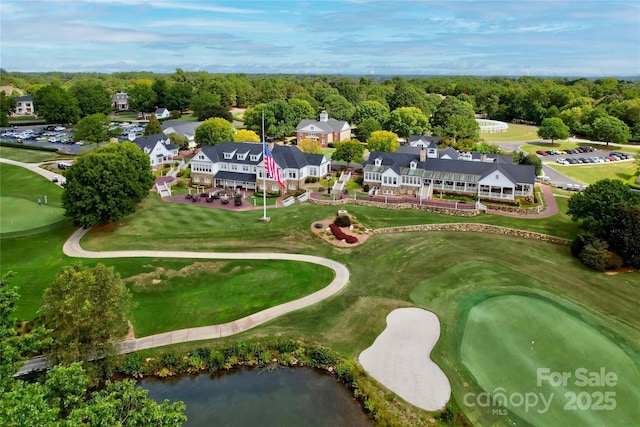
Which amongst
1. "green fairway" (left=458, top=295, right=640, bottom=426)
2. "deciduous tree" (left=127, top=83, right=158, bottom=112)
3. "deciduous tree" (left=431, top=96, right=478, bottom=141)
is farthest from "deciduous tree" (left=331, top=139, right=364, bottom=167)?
"deciduous tree" (left=127, top=83, right=158, bottom=112)

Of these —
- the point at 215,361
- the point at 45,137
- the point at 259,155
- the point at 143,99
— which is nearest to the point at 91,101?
the point at 143,99

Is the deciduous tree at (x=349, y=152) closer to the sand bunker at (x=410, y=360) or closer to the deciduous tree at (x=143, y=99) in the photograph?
the sand bunker at (x=410, y=360)

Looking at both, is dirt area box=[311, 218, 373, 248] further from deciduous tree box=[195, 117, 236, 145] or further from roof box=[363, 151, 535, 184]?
deciduous tree box=[195, 117, 236, 145]

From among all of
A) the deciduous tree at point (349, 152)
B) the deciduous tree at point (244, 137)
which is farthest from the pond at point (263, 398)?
the deciduous tree at point (244, 137)

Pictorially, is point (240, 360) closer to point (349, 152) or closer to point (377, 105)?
point (349, 152)

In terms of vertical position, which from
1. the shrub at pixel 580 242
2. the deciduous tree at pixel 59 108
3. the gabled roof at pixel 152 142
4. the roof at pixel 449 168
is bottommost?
the shrub at pixel 580 242

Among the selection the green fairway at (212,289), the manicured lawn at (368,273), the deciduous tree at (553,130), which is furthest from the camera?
the deciduous tree at (553,130)
